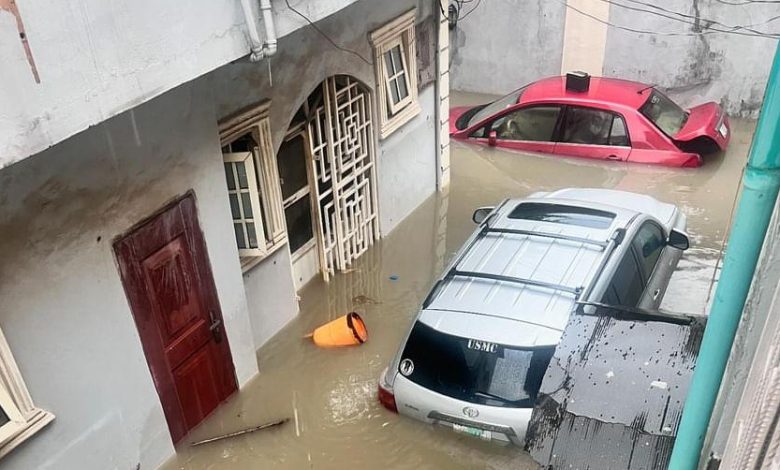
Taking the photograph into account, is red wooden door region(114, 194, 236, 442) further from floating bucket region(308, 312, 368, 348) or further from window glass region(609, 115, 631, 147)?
window glass region(609, 115, 631, 147)

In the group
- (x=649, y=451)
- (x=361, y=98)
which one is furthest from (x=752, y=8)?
(x=649, y=451)

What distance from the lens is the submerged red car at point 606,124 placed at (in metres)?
10.0

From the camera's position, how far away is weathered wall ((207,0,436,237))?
6359mm

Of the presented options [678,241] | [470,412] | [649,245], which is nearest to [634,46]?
[678,241]

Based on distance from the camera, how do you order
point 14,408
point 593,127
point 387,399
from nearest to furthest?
point 14,408 → point 387,399 → point 593,127

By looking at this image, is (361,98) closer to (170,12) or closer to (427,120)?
(427,120)

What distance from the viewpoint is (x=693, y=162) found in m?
10.1

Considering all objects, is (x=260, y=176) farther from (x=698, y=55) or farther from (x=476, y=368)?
(x=698, y=55)

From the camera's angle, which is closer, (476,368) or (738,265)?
(738,265)

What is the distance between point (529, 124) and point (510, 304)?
18.8 feet

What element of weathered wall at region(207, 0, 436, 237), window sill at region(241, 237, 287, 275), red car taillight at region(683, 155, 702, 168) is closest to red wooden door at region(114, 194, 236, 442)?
window sill at region(241, 237, 287, 275)

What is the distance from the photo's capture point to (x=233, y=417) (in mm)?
6496

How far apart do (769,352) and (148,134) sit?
459 centimetres

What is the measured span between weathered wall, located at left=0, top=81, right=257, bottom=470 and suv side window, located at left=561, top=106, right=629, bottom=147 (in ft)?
20.0
